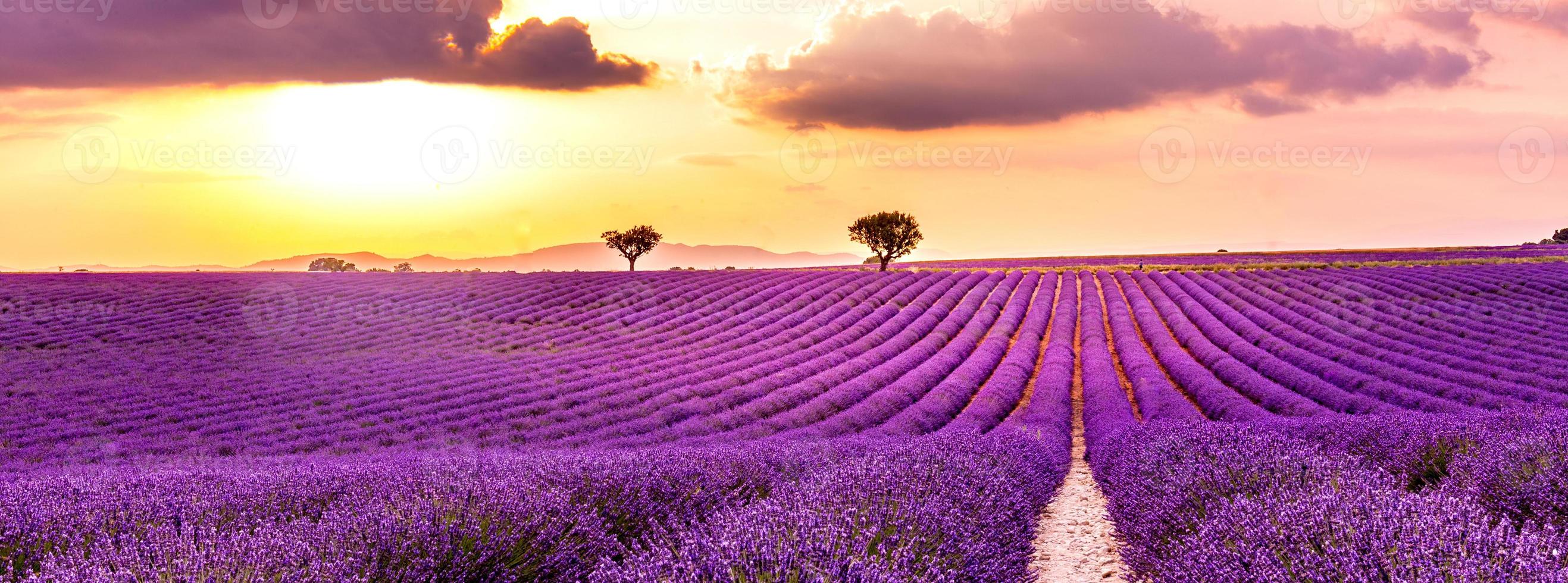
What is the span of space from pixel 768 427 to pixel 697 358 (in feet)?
21.5

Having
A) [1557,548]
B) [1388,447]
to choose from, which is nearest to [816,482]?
[1557,548]

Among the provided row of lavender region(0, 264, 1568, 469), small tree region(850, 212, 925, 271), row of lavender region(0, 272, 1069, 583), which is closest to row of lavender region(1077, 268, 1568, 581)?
row of lavender region(0, 264, 1568, 469)

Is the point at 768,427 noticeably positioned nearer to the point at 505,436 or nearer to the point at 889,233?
the point at 505,436

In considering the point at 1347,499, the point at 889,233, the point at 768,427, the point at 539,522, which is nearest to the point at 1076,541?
the point at 1347,499

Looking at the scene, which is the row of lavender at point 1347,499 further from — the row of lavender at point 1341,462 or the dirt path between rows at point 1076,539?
the dirt path between rows at point 1076,539

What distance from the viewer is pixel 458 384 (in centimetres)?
1418

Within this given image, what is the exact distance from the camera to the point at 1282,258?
49.6 m

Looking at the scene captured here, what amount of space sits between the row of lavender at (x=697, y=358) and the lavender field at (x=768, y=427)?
101mm

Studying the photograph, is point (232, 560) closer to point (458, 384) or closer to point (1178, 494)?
point (1178, 494)

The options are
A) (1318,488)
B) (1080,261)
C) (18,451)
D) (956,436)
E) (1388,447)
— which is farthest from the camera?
(1080,261)

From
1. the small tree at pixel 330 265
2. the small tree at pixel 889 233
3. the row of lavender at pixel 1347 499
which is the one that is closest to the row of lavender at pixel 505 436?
the row of lavender at pixel 1347 499

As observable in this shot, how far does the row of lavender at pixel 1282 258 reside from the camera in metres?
42.6

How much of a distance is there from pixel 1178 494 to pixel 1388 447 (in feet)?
9.24

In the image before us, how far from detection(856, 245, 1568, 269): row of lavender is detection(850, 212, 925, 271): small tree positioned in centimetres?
380
